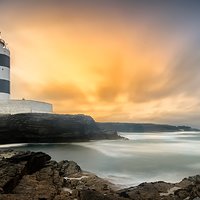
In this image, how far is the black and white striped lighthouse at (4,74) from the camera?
1948 centimetres

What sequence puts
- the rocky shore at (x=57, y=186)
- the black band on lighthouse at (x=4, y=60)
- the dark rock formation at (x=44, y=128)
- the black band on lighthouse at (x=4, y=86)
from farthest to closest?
the black band on lighthouse at (x=4, y=60), the black band on lighthouse at (x=4, y=86), the dark rock formation at (x=44, y=128), the rocky shore at (x=57, y=186)

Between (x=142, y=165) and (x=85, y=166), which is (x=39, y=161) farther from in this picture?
(x=142, y=165)

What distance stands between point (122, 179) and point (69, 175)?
64.9 inches

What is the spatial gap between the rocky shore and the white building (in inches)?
453

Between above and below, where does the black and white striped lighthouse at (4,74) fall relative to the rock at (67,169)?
above

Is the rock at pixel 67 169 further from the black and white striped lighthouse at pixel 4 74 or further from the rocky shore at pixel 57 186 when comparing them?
the black and white striped lighthouse at pixel 4 74

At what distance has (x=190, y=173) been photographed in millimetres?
9914

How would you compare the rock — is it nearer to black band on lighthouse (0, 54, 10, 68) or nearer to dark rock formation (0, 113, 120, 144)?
dark rock formation (0, 113, 120, 144)

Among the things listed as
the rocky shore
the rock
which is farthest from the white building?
the rocky shore

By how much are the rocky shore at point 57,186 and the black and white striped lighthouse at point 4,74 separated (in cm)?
1274

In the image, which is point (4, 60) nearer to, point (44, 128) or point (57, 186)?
point (44, 128)

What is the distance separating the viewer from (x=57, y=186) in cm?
613

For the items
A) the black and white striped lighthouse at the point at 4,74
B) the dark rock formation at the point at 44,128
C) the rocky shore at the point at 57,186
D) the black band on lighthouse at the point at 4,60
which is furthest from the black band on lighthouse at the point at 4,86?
the rocky shore at the point at 57,186

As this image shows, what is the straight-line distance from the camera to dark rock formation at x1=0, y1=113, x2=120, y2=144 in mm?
18312
